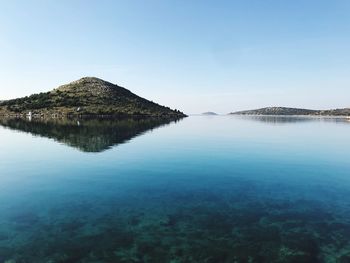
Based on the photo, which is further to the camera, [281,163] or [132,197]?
[281,163]

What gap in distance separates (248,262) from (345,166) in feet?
105

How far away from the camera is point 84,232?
15852mm

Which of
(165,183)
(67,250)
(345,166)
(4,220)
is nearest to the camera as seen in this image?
(67,250)

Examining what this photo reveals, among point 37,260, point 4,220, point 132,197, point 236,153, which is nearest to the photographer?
point 37,260

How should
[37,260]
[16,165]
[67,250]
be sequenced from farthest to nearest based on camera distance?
[16,165] → [67,250] → [37,260]

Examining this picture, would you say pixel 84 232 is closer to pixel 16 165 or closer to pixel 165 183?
pixel 165 183

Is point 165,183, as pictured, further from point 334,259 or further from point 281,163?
point 281,163

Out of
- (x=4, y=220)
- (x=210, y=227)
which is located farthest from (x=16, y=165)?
(x=210, y=227)

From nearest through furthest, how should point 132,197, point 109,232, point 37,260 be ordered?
point 37,260 < point 109,232 < point 132,197

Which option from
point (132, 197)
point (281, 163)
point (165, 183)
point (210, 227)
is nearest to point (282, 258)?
point (210, 227)

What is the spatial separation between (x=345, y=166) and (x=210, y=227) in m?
29.8

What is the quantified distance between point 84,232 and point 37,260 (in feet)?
11.1

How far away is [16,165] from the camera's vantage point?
3538 centimetres

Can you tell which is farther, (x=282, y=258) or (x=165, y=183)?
(x=165, y=183)
